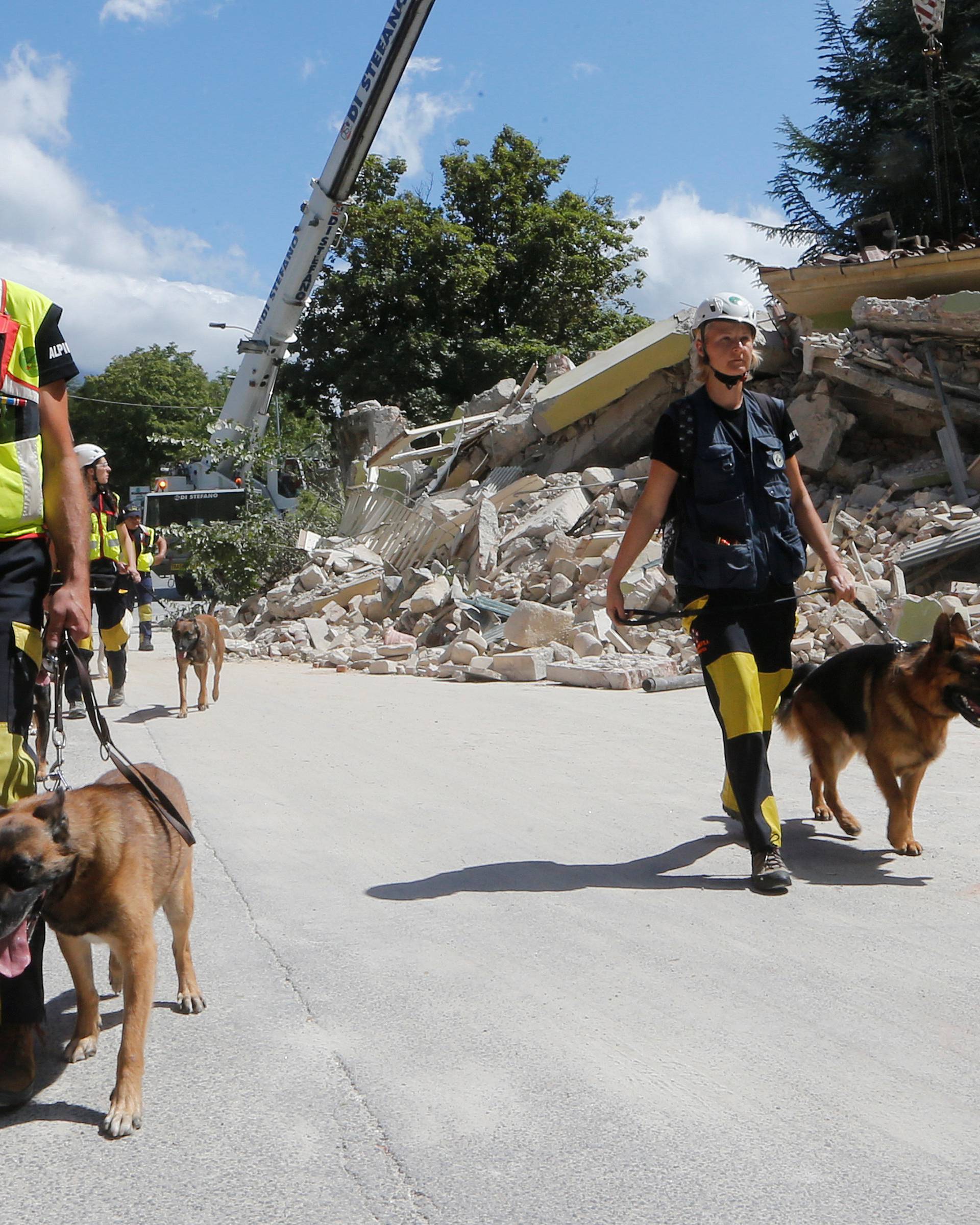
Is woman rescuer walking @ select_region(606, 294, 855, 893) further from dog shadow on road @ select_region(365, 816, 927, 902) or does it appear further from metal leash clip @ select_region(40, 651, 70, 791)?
metal leash clip @ select_region(40, 651, 70, 791)

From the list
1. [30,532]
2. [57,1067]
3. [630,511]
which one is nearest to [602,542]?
[630,511]

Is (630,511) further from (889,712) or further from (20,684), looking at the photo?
(20,684)

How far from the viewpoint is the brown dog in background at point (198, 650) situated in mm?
10430

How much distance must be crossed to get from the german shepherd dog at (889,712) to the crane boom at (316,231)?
20673 mm

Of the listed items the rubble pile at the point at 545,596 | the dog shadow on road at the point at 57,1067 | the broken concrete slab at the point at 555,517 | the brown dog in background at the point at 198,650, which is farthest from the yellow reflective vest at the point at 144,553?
the dog shadow on road at the point at 57,1067

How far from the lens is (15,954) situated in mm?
2672

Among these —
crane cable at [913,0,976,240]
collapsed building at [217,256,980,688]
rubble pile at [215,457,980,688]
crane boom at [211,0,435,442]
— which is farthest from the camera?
crane cable at [913,0,976,240]

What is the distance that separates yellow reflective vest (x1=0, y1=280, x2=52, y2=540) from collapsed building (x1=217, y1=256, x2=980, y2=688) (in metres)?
7.67

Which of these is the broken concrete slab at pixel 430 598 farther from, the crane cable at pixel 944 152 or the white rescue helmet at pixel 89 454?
the crane cable at pixel 944 152

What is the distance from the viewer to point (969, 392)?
46.7 feet

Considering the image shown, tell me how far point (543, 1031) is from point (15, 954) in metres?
1.44

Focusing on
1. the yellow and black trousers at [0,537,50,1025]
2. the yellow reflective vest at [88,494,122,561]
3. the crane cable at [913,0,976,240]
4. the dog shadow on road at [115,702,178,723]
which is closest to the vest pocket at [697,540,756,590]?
the yellow and black trousers at [0,537,50,1025]

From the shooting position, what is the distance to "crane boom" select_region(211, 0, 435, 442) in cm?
2238

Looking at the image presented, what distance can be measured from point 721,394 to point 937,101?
2681 cm
